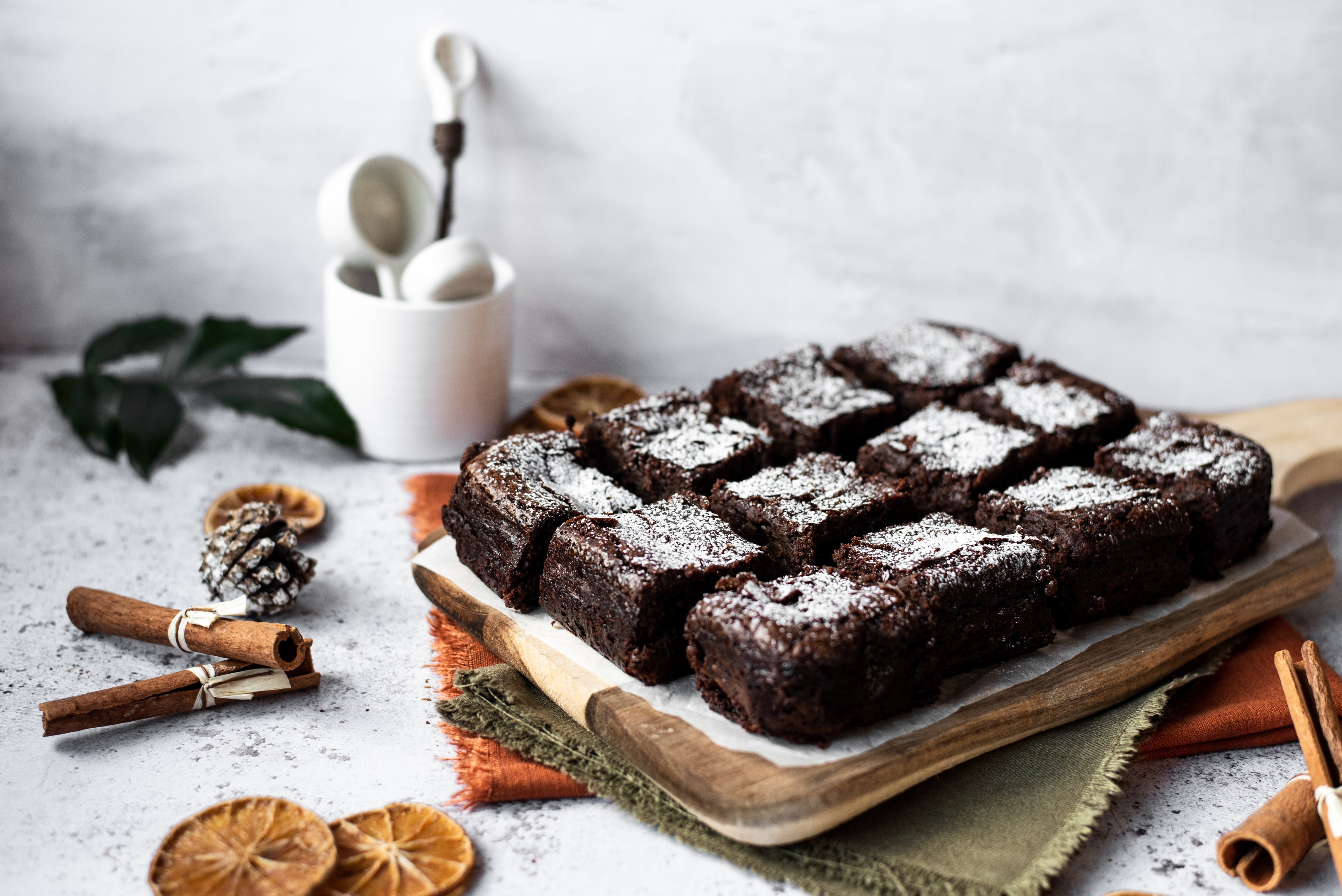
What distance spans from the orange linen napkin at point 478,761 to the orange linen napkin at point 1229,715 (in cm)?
118

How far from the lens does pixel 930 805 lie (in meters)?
2.17

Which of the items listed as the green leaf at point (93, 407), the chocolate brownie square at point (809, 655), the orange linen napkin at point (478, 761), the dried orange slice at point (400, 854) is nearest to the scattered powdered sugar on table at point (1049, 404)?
the chocolate brownie square at point (809, 655)

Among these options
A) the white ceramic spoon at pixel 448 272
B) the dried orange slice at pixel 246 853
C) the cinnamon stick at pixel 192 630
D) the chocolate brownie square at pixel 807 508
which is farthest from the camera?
the white ceramic spoon at pixel 448 272

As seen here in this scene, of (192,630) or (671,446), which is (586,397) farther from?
(192,630)

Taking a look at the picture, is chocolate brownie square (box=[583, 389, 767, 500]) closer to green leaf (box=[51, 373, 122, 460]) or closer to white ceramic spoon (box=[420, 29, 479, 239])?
white ceramic spoon (box=[420, 29, 479, 239])

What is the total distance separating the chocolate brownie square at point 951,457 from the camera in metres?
2.74

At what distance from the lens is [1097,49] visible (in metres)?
3.53

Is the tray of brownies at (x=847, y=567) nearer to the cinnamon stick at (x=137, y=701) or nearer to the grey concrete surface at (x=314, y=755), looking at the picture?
the grey concrete surface at (x=314, y=755)

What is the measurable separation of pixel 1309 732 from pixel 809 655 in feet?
3.25

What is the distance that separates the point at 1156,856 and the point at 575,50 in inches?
105

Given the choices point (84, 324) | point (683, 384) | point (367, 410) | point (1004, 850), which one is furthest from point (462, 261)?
point (1004, 850)

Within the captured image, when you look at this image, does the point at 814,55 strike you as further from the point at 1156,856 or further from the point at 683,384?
the point at 1156,856

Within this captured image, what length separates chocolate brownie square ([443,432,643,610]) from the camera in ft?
8.13

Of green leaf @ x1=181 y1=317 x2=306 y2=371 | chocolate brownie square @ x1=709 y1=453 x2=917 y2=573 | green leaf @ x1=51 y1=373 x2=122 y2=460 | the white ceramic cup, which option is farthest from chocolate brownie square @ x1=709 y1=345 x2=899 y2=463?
green leaf @ x1=51 y1=373 x2=122 y2=460
